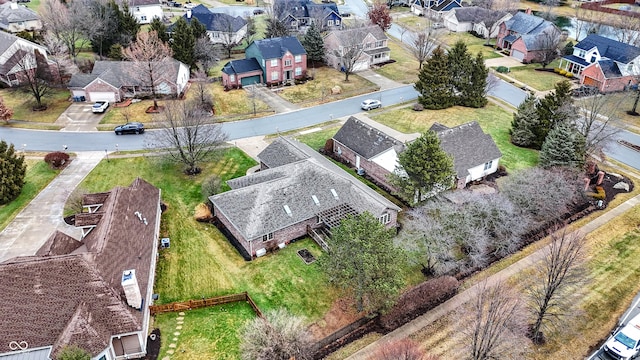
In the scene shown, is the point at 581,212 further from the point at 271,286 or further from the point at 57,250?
the point at 57,250

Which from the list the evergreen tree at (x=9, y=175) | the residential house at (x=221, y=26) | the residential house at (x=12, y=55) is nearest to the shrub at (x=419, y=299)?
the evergreen tree at (x=9, y=175)

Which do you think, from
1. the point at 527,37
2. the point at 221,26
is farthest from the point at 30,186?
the point at 527,37

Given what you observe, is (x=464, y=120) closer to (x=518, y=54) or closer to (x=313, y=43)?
(x=313, y=43)

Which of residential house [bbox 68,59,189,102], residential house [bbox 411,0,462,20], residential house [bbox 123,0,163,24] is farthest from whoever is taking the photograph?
residential house [bbox 411,0,462,20]

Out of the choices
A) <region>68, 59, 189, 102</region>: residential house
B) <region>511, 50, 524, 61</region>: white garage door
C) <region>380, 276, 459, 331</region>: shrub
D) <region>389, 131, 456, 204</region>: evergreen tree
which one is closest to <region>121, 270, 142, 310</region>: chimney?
<region>380, 276, 459, 331</region>: shrub

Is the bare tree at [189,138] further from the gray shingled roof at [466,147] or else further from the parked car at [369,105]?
the gray shingled roof at [466,147]

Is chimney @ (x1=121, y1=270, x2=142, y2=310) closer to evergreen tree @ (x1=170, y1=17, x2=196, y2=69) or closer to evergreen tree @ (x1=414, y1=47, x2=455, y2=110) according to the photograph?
evergreen tree @ (x1=414, y1=47, x2=455, y2=110)
